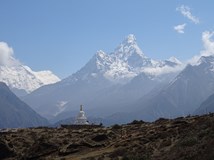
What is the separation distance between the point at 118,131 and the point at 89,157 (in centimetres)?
1728

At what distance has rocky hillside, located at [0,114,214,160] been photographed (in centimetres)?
4216

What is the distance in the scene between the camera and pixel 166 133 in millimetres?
51656

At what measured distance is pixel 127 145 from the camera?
168 ft

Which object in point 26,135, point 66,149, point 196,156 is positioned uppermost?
point 26,135

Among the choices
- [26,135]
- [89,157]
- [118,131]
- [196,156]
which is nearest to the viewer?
[196,156]

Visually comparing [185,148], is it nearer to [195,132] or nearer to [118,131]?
[195,132]

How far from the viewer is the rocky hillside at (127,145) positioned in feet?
138

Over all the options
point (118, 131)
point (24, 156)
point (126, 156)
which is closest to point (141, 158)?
point (126, 156)

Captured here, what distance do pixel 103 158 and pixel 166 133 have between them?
755cm

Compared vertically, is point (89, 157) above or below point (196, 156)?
above

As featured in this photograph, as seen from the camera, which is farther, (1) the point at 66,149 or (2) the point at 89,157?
(1) the point at 66,149

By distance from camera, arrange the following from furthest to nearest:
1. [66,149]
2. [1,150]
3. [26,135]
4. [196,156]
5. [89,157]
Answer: [26,135] → [1,150] → [66,149] → [89,157] → [196,156]

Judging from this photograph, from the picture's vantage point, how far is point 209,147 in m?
39.2

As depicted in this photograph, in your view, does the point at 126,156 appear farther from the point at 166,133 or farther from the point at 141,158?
the point at 166,133
